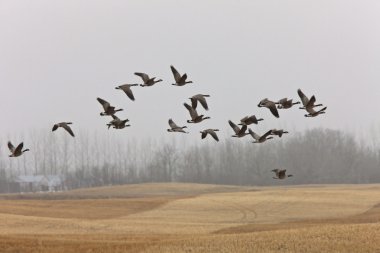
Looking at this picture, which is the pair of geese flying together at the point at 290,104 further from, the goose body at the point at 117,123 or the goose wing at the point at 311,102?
the goose body at the point at 117,123

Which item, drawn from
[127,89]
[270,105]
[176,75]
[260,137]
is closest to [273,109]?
[270,105]

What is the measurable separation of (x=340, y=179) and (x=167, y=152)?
111ft

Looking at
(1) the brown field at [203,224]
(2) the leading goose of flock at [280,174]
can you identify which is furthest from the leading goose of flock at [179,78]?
(1) the brown field at [203,224]

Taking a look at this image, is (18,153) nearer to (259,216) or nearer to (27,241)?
(27,241)

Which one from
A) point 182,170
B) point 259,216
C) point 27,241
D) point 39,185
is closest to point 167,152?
point 182,170

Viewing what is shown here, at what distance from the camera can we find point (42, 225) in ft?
111

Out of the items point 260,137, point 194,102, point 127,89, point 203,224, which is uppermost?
point 127,89

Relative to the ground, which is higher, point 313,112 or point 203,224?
point 313,112

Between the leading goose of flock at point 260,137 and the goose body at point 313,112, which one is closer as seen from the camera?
the goose body at point 313,112

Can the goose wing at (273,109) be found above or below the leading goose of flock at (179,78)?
below

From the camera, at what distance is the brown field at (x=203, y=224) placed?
2066 cm

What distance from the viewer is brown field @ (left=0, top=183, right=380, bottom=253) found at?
813 inches

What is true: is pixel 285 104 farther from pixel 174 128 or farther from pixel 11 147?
pixel 11 147

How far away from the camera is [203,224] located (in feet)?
113
